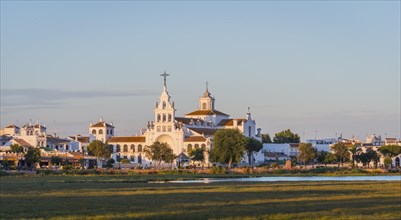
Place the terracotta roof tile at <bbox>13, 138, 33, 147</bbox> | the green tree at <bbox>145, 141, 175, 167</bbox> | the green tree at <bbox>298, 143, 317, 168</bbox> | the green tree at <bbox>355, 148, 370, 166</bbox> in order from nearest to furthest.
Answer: the green tree at <bbox>145, 141, 175, 167</bbox>
the green tree at <bbox>298, 143, 317, 168</bbox>
the terracotta roof tile at <bbox>13, 138, 33, 147</bbox>
the green tree at <bbox>355, 148, 370, 166</bbox>

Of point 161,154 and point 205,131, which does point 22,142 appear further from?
point 205,131

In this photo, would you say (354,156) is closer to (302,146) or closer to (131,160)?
(302,146)

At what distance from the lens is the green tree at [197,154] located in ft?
574

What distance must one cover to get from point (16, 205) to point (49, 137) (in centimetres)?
16179

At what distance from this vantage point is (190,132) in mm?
195000

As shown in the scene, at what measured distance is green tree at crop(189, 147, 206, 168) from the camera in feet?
574

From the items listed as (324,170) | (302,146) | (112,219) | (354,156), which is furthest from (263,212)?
(354,156)

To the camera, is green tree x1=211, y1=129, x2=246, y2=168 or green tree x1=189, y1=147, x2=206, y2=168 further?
green tree x1=189, y1=147, x2=206, y2=168

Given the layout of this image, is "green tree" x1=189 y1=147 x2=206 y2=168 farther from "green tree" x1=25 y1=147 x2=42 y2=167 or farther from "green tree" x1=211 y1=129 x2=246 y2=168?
"green tree" x1=25 y1=147 x2=42 y2=167

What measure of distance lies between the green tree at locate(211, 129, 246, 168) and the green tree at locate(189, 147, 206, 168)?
1855 cm

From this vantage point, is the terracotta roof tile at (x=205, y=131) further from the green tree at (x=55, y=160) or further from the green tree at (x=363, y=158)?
the green tree at (x=55, y=160)

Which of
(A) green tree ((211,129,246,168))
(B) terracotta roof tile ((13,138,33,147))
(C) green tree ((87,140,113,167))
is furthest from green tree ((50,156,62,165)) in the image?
(A) green tree ((211,129,246,168))

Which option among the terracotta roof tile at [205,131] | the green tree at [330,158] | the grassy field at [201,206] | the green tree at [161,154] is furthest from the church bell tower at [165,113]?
the grassy field at [201,206]

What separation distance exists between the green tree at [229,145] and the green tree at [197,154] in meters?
18.5
